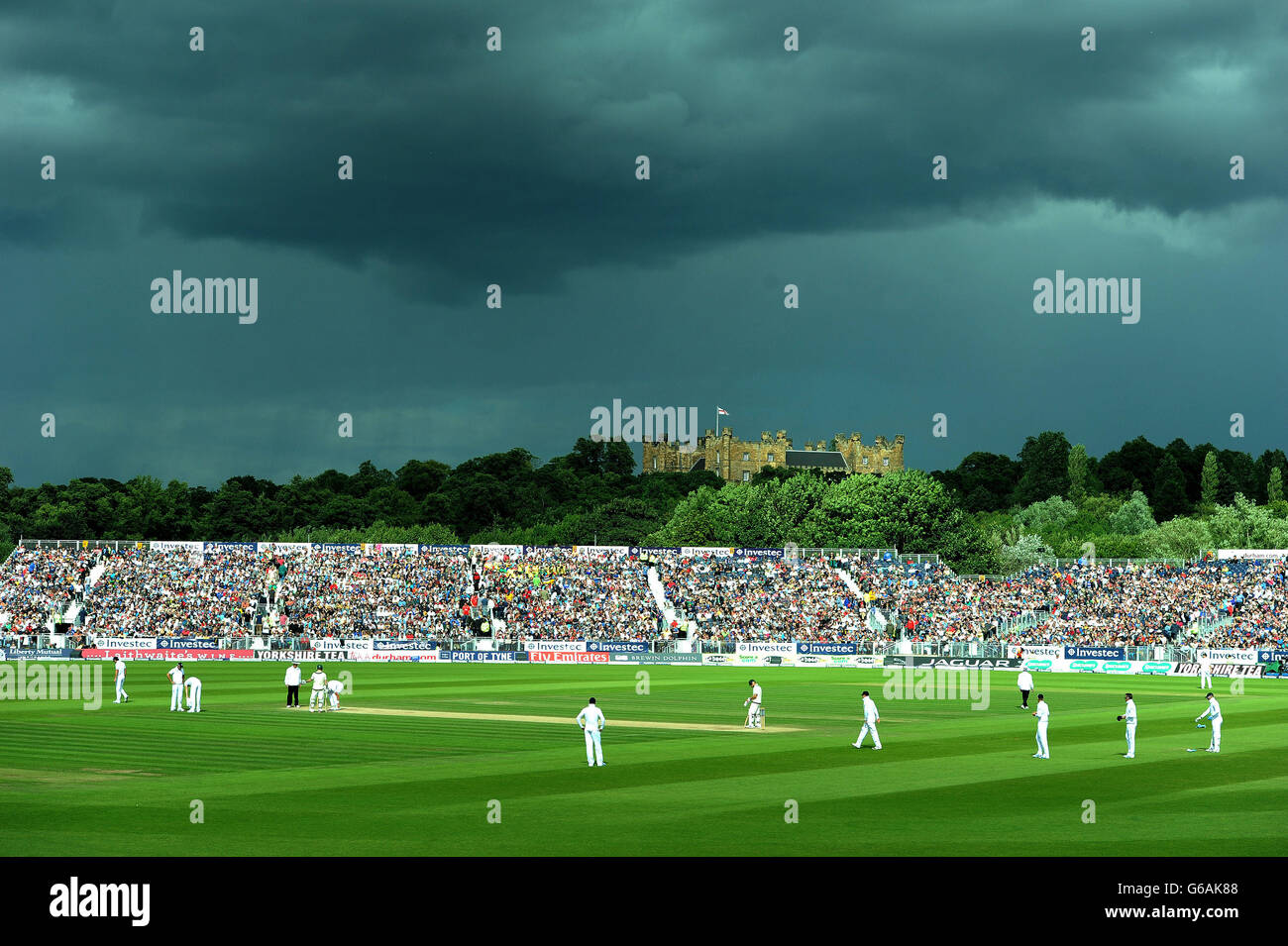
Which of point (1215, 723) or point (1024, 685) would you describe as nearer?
point (1215, 723)

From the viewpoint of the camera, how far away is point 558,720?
40.8m

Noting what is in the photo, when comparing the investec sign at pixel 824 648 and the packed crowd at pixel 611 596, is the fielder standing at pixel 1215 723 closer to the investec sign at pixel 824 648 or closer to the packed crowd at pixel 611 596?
the packed crowd at pixel 611 596

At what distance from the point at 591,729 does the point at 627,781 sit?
2106 mm

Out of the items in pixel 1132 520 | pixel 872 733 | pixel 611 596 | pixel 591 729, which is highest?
pixel 1132 520

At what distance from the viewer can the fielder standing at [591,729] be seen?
29.0 m

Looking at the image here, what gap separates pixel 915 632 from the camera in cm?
7781

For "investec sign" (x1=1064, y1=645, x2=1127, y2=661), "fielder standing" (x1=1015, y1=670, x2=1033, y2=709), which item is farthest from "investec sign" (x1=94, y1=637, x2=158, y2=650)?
"fielder standing" (x1=1015, y1=670, x2=1033, y2=709)

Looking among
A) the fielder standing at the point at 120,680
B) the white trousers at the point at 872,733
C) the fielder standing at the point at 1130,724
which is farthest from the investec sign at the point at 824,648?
the fielder standing at the point at 1130,724

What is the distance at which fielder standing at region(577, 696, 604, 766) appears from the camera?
29016mm

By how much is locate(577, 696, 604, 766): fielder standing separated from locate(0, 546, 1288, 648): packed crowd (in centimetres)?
5027

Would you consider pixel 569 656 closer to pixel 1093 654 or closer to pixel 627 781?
pixel 1093 654

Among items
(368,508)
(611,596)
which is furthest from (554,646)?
(368,508)
